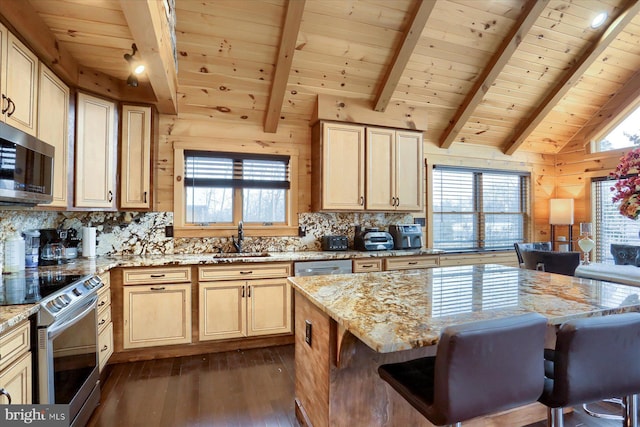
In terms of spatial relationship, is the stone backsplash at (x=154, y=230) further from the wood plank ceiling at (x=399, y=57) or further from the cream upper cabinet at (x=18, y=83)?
the wood plank ceiling at (x=399, y=57)

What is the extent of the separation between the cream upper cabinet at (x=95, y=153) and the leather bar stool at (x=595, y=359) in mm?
3355

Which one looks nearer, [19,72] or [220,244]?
[19,72]

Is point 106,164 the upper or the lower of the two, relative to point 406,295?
upper

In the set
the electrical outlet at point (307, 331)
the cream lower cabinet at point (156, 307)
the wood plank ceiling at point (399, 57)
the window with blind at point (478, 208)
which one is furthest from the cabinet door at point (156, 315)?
the window with blind at point (478, 208)

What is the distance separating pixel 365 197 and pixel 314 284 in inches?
86.2

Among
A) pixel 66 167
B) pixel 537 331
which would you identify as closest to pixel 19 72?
pixel 66 167

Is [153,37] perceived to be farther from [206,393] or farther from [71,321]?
[206,393]

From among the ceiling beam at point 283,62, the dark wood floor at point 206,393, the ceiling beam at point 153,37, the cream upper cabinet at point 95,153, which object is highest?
the ceiling beam at point 283,62

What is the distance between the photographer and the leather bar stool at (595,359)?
1126mm

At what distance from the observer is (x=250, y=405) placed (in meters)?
2.21

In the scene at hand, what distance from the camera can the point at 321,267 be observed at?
3391 mm

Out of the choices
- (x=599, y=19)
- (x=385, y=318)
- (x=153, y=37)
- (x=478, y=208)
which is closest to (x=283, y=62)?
(x=153, y=37)

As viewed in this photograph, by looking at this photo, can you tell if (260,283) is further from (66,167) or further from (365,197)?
(66,167)

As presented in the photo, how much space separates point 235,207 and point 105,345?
1.81 metres
